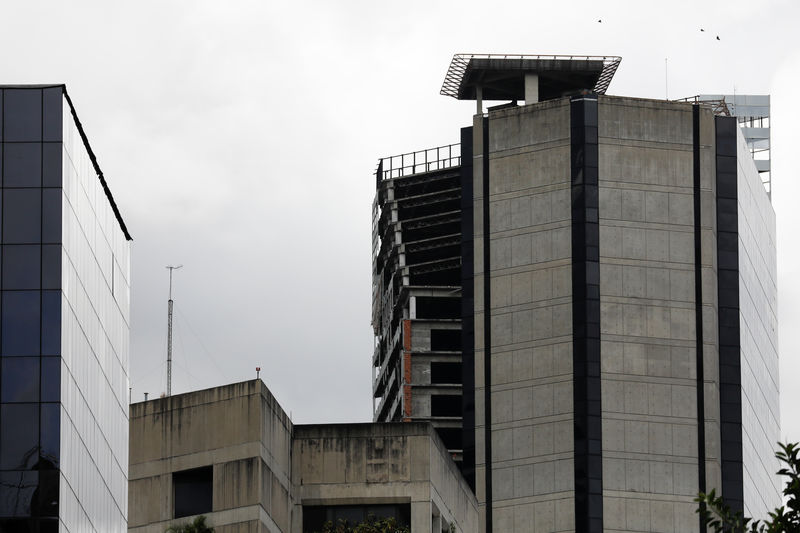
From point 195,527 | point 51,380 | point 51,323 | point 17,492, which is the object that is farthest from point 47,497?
point 195,527

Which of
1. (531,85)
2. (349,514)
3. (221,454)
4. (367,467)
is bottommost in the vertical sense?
(349,514)

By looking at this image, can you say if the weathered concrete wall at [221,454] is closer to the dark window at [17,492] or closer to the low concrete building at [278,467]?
the low concrete building at [278,467]

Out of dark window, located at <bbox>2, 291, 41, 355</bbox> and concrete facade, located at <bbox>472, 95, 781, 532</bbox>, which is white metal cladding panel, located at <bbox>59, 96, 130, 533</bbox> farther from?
concrete facade, located at <bbox>472, 95, 781, 532</bbox>

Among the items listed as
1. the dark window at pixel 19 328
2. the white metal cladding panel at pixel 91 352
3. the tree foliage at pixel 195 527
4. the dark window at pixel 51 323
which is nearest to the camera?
the dark window at pixel 19 328

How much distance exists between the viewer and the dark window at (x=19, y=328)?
75.9m

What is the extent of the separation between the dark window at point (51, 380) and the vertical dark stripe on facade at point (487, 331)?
10584 centimetres

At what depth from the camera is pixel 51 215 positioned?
77.8m

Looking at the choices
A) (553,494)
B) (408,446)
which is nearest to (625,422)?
(553,494)

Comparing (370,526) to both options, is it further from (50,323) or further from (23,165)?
(23,165)

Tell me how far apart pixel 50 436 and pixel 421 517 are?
29.6 meters

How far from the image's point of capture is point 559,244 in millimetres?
183625

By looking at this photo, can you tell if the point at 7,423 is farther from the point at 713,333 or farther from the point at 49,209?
the point at 713,333

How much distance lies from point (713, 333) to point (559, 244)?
1633 cm

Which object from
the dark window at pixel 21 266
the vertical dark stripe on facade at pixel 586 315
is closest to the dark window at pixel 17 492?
the dark window at pixel 21 266
